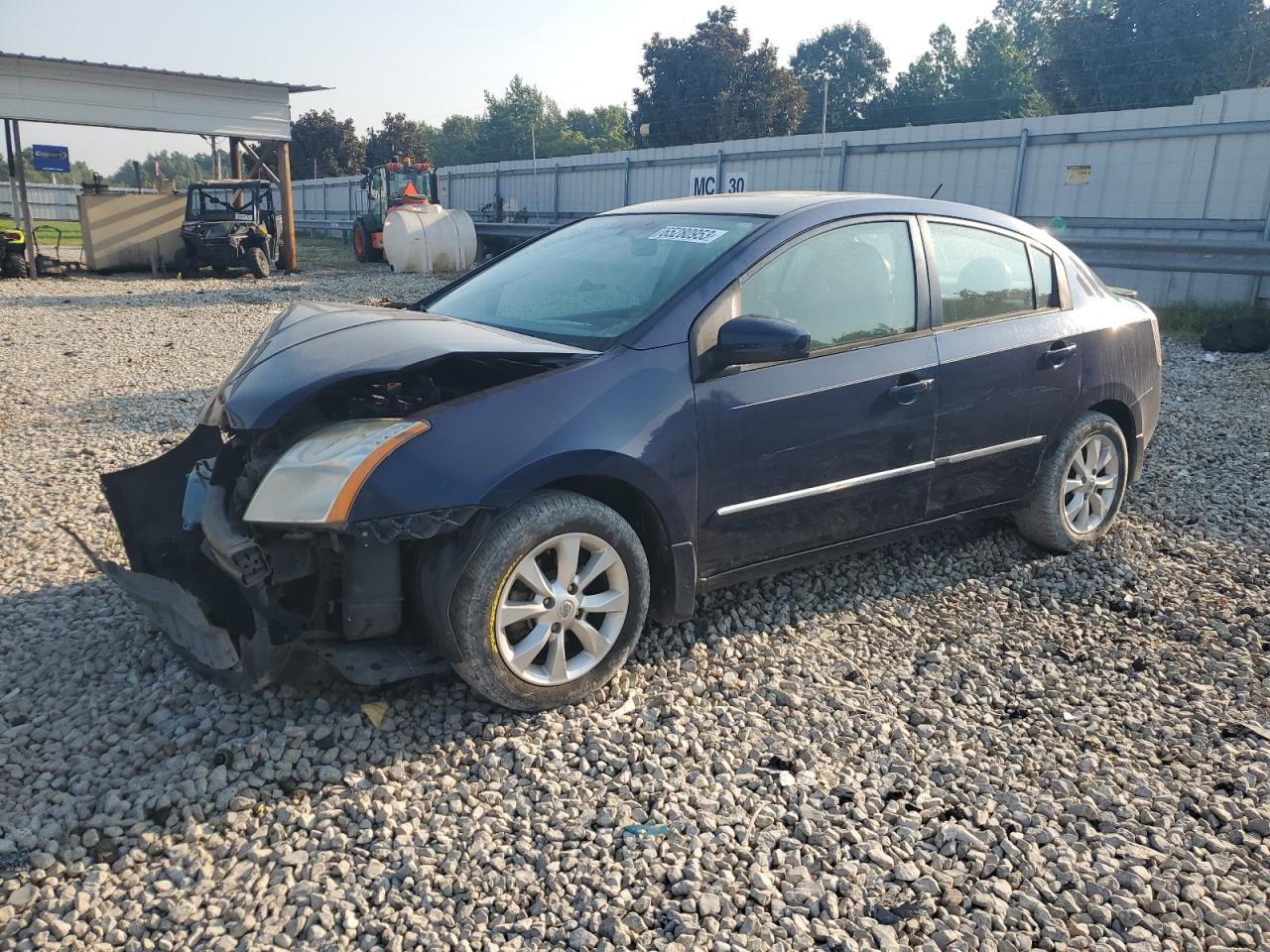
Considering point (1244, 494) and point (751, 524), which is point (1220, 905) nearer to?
point (751, 524)

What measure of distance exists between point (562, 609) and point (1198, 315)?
12122 millimetres

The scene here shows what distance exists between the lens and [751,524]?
3637 mm

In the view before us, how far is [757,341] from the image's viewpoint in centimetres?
335

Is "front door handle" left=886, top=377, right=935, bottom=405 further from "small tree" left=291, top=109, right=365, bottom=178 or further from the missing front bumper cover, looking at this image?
"small tree" left=291, top=109, right=365, bottom=178

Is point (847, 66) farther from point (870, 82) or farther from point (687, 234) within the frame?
point (687, 234)

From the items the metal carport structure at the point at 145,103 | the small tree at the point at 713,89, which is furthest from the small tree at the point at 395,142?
the metal carport structure at the point at 145,103

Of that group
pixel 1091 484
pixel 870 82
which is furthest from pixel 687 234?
pixel 870 82

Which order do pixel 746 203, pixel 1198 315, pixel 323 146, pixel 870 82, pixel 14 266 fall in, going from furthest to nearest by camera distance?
pixel 870 82
pixel 323 146
pixel 14 266
pixel 1198 315
pixel 746 203

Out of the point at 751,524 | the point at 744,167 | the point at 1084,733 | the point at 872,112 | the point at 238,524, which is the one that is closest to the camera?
the point at 238,524

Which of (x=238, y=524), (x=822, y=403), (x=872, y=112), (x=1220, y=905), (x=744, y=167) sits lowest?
(x=1220, y=905)

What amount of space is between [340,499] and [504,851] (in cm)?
113

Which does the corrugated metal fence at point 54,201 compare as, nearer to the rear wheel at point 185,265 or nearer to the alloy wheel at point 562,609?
the rear wheel at point 185,265

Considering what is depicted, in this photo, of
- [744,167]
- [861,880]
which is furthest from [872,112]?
[861,880]

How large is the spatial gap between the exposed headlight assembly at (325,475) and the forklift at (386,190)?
24.9 m
